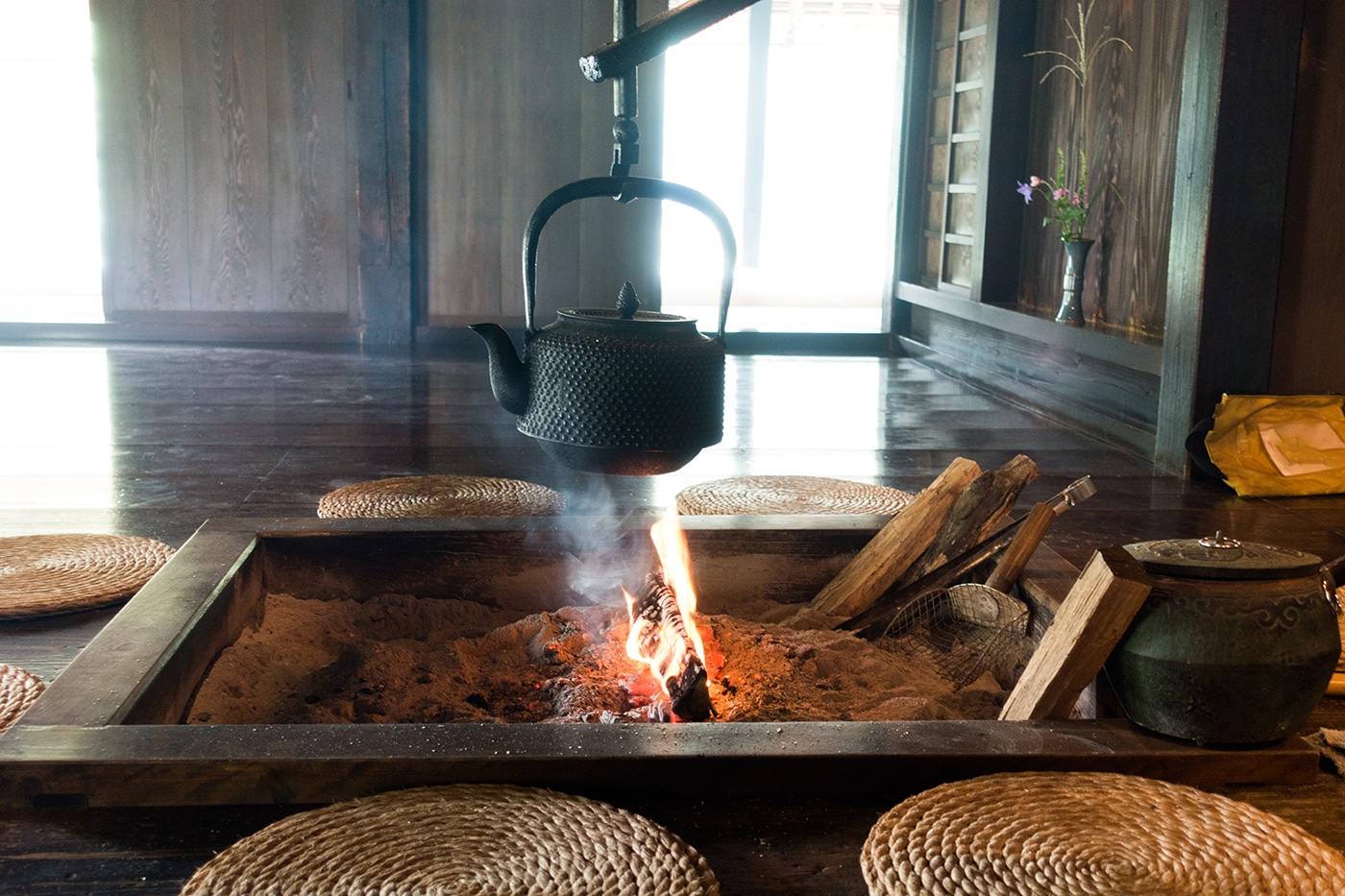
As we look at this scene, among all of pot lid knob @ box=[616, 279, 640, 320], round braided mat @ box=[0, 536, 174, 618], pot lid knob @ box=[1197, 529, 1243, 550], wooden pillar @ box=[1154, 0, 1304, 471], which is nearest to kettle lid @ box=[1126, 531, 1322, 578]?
pot lid knob @ box=[1197, 529, 1243, 550]

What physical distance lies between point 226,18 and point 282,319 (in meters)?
1.41

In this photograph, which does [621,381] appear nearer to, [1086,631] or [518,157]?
[1086,631]

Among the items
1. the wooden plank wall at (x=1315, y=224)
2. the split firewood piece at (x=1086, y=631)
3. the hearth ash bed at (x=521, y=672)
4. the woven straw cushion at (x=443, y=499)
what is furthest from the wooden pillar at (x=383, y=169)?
the split firewood piece at (x=1086, y=631)

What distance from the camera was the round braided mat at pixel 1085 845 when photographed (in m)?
1.00

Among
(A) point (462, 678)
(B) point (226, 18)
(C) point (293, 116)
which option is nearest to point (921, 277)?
(C) point (293, 116)

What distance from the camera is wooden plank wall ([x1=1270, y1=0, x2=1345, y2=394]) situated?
3.05 m

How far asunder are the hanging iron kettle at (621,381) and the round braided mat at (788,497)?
101cm

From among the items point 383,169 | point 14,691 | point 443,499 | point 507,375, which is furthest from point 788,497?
point 383,169

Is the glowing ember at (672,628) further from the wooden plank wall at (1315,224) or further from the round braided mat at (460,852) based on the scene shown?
the wooden plank wall at (1315,224)

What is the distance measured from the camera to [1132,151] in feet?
13.1

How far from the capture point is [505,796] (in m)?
1.10

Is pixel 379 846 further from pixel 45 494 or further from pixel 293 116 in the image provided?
pixel 293 116

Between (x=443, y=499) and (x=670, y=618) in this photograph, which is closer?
(x=670, y=618)

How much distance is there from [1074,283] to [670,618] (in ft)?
10.1
